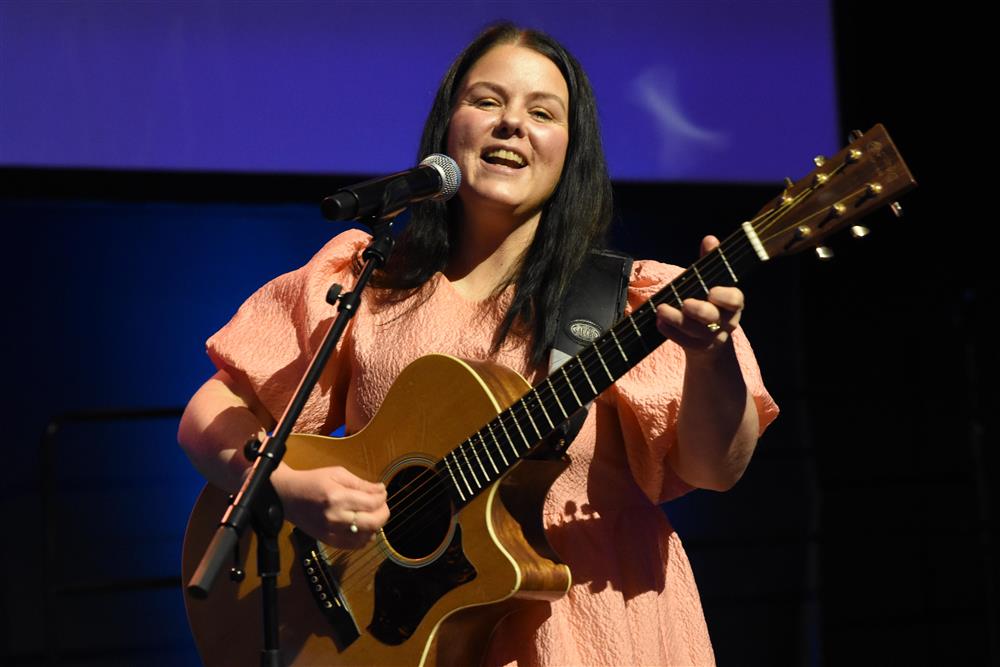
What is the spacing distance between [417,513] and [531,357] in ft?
1.06

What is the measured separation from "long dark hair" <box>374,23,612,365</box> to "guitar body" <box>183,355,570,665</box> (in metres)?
0.16

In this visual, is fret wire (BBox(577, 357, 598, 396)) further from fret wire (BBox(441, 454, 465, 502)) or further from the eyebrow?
the eyebrow

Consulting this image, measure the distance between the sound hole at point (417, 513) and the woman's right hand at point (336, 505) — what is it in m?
0.08

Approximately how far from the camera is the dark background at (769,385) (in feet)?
12.3

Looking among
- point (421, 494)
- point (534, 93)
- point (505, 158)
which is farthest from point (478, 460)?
point (534, 93)

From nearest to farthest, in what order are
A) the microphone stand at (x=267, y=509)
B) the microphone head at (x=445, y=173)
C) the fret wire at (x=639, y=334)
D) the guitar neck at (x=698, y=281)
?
the microphone stand at (x=267, y=509)
the guitar neck at (x=698, y=281)
the fret wire at (x=639, y=334)
the microphone head at (x=445, y=173)

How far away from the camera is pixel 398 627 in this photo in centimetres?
182

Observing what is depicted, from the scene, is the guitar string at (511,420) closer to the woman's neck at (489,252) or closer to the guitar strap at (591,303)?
the guitar strap at (591,303)

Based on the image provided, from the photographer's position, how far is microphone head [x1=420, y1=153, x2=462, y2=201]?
1.81 m

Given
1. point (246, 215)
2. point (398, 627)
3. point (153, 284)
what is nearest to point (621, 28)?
point (246, 215)

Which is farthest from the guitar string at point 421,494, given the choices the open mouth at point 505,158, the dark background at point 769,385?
the dark background at point 769,385

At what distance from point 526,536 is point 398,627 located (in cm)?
25

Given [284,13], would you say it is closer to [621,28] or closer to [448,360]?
[621,28]

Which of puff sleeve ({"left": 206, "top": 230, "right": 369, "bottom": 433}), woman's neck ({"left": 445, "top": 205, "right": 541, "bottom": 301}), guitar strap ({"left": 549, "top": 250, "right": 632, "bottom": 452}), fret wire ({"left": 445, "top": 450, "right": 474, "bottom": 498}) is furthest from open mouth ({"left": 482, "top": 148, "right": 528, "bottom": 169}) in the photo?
fret wire ({"left": 445, "top": 450, "right": 474, "bottom": 498})
